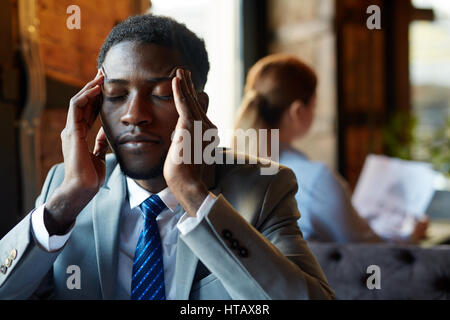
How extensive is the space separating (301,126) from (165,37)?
2.90 ft

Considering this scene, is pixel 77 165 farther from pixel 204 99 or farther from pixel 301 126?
pixel 301 126

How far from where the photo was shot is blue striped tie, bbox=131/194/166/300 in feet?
2.64

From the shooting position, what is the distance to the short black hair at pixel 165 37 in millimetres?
729

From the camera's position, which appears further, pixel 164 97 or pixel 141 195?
pixel 141 195

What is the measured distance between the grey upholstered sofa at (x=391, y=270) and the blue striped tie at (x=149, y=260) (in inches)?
22.8

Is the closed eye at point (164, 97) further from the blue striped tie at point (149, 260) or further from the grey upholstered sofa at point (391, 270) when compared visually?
the grey upholstered sofa at point (391, 270)

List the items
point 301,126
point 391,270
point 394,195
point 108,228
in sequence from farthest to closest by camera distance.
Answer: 1. point 394,195
2. point 301,126
3. point 391,270
4. point 108,228

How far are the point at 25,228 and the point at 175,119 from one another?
1.00 ft

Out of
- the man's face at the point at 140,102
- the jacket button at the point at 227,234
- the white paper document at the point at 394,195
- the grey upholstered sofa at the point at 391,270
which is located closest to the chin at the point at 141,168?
the man's face at the point at 140,102

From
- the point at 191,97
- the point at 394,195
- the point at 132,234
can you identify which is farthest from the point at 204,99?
the point at 394,195

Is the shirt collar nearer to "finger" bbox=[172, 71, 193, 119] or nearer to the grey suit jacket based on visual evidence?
the grey suit jacket

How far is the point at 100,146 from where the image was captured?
78 centimetres

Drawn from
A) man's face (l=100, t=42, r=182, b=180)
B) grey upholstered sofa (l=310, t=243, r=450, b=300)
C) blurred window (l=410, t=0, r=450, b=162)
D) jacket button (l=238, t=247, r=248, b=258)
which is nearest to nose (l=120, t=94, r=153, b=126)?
man's face (l=100, t=42, r=182, b=180)

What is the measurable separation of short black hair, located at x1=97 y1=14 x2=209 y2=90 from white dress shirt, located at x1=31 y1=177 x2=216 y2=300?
8.1 inches
